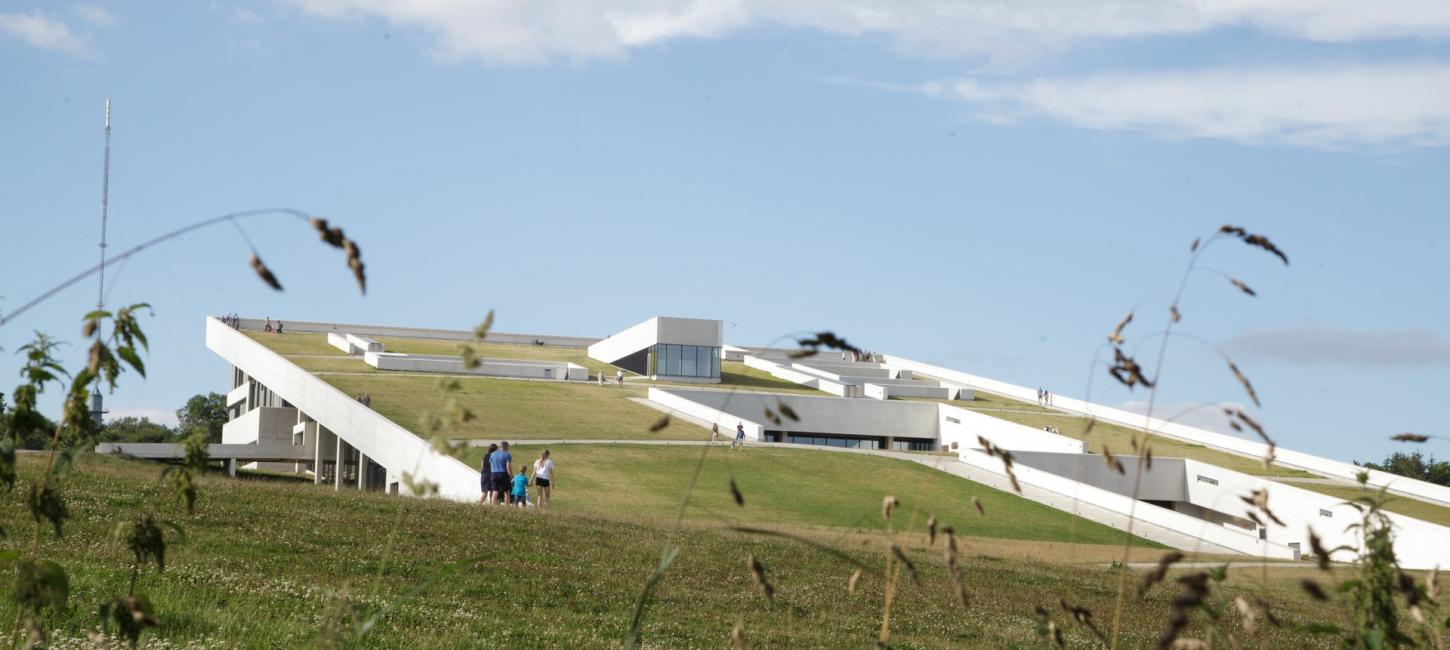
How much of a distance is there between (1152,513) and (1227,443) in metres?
19.6

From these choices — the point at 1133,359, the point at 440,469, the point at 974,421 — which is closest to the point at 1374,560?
the point at 1133,359

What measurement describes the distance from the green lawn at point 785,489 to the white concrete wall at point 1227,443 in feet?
13.6

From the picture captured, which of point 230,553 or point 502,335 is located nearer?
point 230,553

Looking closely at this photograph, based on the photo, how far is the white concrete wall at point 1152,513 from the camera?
33.9 m

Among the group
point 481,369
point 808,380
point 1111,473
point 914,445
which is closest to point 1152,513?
point 1111,473

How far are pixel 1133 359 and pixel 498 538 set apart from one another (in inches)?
551

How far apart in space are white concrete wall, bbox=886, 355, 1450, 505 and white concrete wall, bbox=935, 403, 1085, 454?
6.22 feet

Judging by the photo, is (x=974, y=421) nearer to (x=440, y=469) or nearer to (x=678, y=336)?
(x=678, y=336)

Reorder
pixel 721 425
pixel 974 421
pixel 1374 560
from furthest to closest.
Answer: pixel 974 421 → pixel 721 425 → pixel 1374 560

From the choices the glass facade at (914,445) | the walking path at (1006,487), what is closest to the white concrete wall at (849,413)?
the glass facade at (914,445)

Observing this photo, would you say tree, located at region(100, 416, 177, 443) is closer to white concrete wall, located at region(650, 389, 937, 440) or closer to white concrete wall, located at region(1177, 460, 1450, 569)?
white concrete wall, located at region(650, 389, 937, 440)

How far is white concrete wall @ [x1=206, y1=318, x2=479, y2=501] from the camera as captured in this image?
33.4 metres

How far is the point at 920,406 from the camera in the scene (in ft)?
196

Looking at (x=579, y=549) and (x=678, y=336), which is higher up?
(x=678, y=336)
